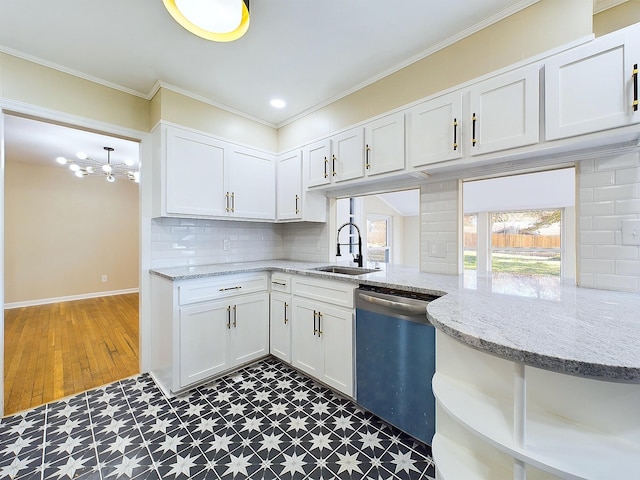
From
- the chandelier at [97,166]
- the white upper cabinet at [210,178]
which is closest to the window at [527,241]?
the white upper cabinet at [210,178]

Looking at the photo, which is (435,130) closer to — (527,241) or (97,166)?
(527,241)

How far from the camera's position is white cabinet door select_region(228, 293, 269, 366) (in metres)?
2.42

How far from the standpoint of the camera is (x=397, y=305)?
5.46 feet

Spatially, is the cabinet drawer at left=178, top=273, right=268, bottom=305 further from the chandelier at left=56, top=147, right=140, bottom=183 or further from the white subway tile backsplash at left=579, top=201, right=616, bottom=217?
the chandelier at left=56, top=147, right=140, bottom=183

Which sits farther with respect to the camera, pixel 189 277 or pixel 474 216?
pixel 474 216

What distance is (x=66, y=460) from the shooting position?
4.94ft

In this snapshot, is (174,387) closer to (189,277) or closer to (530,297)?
(189,277)

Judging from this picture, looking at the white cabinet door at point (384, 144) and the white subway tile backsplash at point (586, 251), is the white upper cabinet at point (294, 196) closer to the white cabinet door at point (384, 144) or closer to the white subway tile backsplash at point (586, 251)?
the white cabinet door at point (384, 144)

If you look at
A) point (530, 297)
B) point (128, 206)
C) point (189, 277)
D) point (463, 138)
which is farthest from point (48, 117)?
point (128, 206)

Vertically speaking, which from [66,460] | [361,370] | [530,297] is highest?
[530,297]

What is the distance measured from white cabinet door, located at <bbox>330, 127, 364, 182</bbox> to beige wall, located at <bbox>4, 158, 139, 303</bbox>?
5318 millimetres

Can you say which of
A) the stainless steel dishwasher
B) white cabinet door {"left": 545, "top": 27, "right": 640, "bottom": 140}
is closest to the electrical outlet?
white cabinet door {"left": 545, "top": 27, "right": 640, "bottom": 140}

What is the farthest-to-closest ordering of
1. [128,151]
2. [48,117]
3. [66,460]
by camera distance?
[128,151] → [48,117] → [66,460]

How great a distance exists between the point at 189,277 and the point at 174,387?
85 cm
